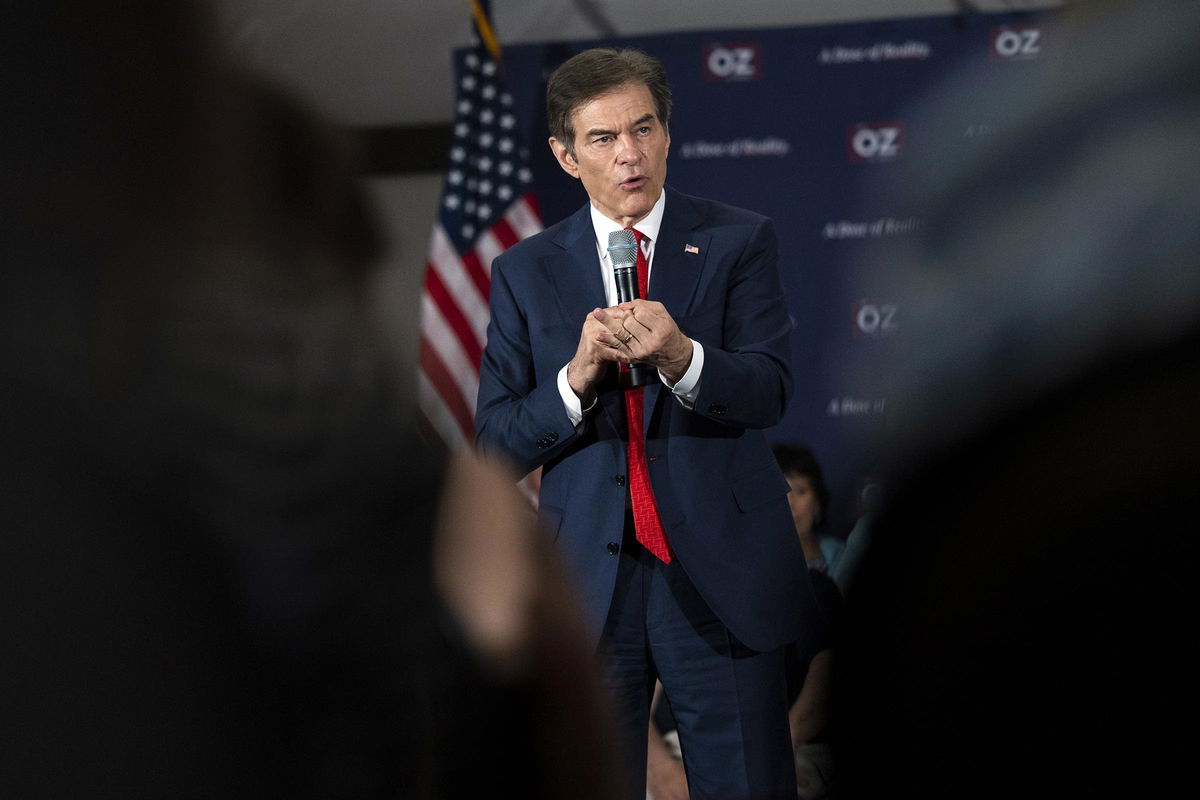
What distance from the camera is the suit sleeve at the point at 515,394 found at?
1.57m

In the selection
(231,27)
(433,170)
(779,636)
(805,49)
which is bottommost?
(779,636)

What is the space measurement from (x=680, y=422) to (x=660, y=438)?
37 millimetres

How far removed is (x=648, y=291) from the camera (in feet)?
5.49

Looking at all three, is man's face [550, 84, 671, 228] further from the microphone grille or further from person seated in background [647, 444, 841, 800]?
person seated in background [647, 444, 841, 800]

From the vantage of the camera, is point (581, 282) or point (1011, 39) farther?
point (1011, 39)

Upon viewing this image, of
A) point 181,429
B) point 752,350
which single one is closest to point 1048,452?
point 181,429

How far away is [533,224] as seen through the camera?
387cm

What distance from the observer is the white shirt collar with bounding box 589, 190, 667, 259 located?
1.71m

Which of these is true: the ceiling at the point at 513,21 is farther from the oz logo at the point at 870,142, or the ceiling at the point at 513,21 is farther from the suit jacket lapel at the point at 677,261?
the suit jacket lapel at the point at 677,261

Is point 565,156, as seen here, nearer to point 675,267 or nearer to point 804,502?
point 675,267

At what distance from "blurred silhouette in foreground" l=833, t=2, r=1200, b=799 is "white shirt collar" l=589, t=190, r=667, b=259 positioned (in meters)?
1.36

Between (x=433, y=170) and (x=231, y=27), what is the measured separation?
4578 millimetres

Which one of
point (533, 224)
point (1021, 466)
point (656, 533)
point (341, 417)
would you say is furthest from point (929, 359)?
point (533, 224)

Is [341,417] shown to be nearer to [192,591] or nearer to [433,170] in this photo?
[192,591]
